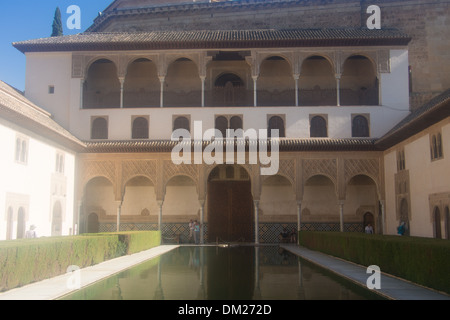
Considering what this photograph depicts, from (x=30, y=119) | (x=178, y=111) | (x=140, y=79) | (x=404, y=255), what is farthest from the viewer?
(x=140, y=79)

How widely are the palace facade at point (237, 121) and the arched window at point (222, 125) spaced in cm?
6

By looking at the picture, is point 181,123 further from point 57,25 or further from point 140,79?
point 57,25

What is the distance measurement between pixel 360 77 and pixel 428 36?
239 inches

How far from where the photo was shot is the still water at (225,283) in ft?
29.7

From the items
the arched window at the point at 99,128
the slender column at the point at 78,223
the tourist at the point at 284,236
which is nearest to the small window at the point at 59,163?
the slender column at the point at 78,223

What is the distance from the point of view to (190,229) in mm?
25641

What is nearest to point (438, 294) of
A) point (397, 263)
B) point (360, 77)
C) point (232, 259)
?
point (397, 263)

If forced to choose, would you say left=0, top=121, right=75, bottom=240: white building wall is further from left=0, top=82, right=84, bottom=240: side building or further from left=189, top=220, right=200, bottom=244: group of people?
left=189, top=220, right=200, bottom=244: group of people

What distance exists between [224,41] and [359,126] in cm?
745

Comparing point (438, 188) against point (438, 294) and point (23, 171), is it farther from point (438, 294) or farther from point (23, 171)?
point (23, 171)

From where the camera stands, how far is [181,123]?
24.3 metres

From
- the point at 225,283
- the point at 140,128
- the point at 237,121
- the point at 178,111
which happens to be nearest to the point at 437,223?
the point at 225,283

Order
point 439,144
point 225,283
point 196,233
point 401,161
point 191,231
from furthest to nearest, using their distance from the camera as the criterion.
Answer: point 191,231 < point 196,233 < point 401,161 < point 439,144 < point 225,283

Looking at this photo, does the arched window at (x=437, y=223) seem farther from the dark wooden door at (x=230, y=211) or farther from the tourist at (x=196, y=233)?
the tourist at (x=196, y=233)
